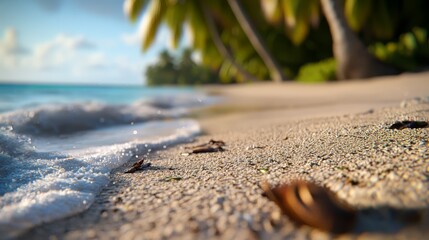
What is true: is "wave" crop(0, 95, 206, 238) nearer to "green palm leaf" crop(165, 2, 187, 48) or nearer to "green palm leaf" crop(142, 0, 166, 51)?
"green palm leaf" crop(142, 0, 166, 51)

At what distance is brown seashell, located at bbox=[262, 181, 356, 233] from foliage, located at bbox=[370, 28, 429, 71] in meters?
11.2

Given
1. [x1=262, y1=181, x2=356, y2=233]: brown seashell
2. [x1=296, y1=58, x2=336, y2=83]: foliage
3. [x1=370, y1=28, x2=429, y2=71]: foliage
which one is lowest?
[x1=262, y1=181, x2=356, y2=233]: brown seashell

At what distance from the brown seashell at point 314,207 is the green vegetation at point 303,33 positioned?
31.8ft

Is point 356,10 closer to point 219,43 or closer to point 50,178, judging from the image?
point 219,43

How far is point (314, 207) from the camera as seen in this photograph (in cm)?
132

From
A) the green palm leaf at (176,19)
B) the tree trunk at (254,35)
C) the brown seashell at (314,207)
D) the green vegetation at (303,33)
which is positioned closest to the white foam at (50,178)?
the brown seashell at (314,207)

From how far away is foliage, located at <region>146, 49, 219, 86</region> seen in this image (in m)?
48.3

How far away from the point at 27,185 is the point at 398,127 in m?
2.67

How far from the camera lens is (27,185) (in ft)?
6.25

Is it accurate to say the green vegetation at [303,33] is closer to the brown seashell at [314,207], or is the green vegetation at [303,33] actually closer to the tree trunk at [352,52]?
the tree trunk at [352,52]

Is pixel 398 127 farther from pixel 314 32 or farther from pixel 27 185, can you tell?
pixel 314 32

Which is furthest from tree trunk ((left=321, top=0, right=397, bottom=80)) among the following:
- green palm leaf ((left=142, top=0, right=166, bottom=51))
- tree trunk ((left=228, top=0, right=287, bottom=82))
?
green palm leaf ((left=142, top=0, right=166, bottom=51))

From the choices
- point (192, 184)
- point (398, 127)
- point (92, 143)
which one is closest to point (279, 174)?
point (192, 184)

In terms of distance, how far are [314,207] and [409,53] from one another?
13298mm
